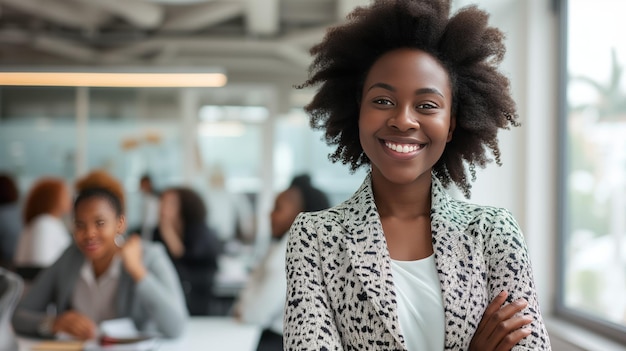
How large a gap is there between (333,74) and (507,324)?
634 millimetres

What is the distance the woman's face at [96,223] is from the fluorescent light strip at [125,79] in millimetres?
2276

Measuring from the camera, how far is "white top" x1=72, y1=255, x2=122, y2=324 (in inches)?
127

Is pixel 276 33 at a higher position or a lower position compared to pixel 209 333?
higher

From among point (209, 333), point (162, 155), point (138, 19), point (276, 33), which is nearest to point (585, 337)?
point (209, 333)

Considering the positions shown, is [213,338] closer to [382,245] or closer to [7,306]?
[7,306]

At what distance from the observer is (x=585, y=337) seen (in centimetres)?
301

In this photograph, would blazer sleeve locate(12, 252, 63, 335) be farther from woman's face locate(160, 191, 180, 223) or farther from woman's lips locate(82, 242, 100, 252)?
woman's face locate(160, 191, 180, 223)

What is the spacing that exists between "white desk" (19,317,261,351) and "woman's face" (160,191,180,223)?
6.14 ft

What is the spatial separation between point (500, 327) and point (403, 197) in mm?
313

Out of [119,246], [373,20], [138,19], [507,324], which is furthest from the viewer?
[138,19]

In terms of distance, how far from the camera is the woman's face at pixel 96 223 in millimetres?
2725

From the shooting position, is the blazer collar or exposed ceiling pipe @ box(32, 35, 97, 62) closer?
the blazer collar

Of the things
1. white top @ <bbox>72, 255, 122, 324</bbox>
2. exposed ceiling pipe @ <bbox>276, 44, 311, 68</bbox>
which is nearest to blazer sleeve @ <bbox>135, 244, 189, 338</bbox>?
white top @ <bbox>72, 255, 122, 324</bbox>

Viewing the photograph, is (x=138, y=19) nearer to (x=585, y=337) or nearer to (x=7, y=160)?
(x=7, y=160)
